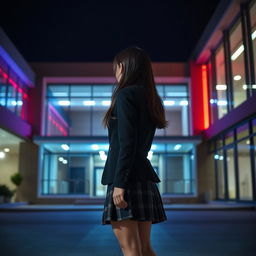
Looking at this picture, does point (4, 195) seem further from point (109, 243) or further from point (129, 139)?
point (129, 139)

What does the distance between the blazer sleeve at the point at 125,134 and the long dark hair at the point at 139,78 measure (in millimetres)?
100

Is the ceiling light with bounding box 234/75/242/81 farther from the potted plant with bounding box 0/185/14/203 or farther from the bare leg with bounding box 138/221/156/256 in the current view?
the bare leg with bounding box 138/221/156/256

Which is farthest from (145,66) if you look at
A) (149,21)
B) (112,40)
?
(149,21)

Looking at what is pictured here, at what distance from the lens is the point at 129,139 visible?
1699mm

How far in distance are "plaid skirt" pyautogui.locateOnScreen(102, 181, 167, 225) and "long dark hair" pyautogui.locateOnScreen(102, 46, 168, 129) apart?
0.32 meters

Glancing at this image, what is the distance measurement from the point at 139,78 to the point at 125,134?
34 centimetres

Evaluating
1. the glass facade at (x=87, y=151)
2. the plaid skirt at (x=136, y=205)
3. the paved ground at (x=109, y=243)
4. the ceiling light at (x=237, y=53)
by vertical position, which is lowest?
the paved ground at (x=109, y=243)

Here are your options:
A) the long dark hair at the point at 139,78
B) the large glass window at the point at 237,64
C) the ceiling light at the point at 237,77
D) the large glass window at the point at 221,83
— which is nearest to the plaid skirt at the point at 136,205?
the long dark hair at the point at 139,78

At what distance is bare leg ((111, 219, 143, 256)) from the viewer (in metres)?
1.68

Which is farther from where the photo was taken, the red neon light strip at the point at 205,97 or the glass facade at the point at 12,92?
the red neon light strip at the point at 205,97

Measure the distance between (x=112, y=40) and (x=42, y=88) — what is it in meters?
12.9

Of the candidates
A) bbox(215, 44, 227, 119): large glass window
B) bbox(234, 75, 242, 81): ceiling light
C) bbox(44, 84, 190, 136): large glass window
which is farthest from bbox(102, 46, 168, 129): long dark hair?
bbox(44, 84, 190, 136): large glass window

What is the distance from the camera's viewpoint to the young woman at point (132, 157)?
1.69 m

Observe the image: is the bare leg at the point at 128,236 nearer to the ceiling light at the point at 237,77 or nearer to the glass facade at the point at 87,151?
the ceiling light at the point at 237,77
